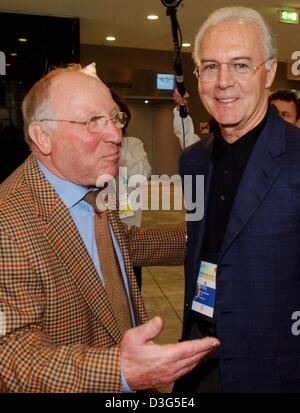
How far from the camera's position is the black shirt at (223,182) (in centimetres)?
147

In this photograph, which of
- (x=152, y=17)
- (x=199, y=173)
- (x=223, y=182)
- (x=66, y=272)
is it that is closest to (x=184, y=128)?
(x=199, y=173)

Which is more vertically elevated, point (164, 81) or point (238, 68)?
point (164, 81)

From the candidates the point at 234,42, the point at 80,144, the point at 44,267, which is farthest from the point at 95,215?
the point at 234,42

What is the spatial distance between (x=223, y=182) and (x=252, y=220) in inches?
8.8

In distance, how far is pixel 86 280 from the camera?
4.20 feet

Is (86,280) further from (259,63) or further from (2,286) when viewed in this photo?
(259,63)

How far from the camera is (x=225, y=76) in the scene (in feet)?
4.53

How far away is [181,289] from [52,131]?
352 cm

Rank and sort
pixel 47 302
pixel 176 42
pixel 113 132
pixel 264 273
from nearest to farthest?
pixel 47 302 → pixel 264 273 → pixel 113 132 → pixel 176 42

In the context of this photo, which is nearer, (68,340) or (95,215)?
(68,340)

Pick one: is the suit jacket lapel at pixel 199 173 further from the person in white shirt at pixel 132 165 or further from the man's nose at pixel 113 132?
the person in white shirt at pixel 132 165

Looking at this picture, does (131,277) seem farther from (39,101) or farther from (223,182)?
(39,101)
